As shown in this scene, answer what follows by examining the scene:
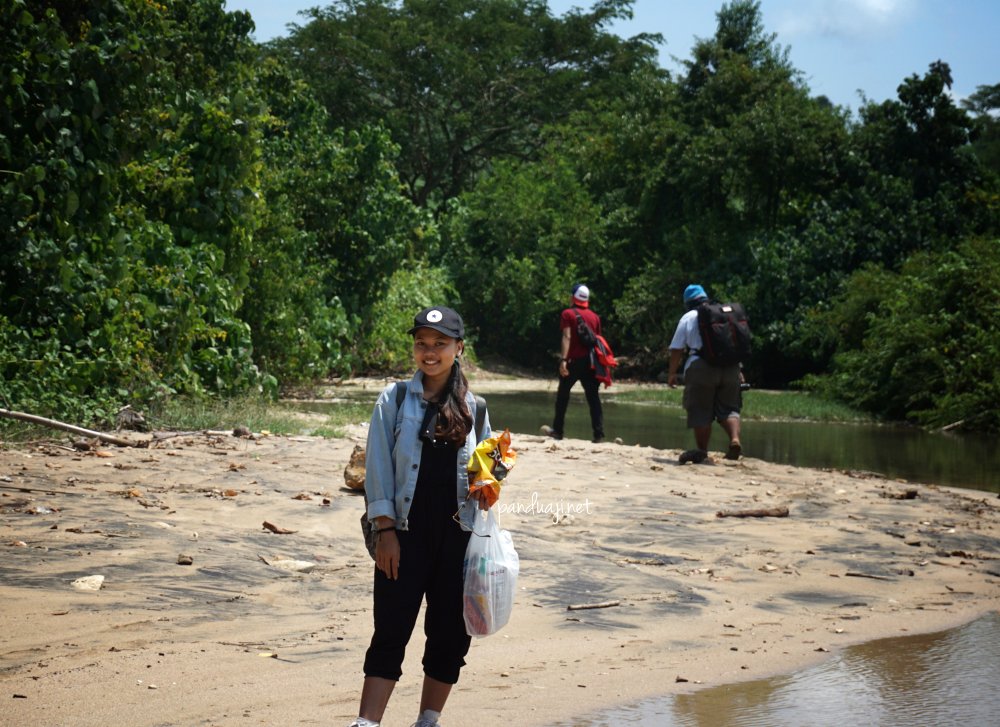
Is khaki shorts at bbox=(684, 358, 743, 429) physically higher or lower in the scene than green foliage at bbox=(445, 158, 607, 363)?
lower

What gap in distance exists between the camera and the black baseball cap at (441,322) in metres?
4.58

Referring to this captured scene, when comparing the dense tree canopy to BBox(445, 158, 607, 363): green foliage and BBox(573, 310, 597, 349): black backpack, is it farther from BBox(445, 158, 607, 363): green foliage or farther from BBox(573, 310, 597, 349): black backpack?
BBox(573, 310, 597, 349): black backpack

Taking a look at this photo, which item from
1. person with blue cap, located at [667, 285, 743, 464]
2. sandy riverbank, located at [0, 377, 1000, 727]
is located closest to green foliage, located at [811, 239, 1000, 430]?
person with blue cap, located at [667, 285, 743, 464]

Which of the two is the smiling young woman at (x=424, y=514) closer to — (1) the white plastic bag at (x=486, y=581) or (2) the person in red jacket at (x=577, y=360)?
(1) the white plastic bag at (x=486, y=581)

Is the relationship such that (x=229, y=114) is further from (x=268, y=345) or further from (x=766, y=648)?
(x=766, y=648)

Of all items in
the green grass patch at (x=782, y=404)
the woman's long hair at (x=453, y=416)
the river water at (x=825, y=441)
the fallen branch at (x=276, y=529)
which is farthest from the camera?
the green grass patch at (x=782, y=404)

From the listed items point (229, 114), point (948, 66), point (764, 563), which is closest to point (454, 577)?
point (764, 563)

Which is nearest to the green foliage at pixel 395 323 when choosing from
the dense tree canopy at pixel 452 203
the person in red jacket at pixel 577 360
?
the dense tree canopy at pixel 452 203

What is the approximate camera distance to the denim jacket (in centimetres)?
440

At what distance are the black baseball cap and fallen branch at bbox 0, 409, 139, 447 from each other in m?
6.01

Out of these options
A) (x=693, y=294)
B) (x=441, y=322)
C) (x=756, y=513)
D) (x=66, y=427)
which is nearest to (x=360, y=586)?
(x=441, y=322)

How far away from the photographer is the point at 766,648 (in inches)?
240

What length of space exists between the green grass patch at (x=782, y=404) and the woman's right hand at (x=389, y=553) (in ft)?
57.9

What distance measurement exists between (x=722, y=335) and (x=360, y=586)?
265 inches
